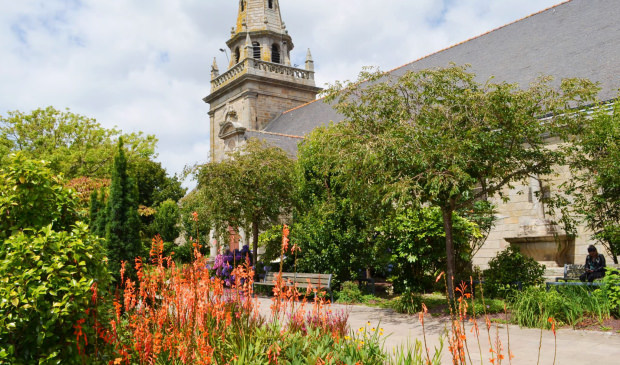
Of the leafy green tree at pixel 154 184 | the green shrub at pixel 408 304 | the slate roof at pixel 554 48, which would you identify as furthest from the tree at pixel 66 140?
the green shrub at pixel 408 304

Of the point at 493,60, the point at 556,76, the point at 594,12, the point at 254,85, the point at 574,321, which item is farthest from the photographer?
the point at 254,85

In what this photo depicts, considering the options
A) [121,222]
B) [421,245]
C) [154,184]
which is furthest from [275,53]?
[121,222]

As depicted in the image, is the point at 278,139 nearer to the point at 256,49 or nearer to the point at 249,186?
the point at 249,186

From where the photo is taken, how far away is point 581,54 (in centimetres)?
1582

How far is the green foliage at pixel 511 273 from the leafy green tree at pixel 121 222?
7.43 metres

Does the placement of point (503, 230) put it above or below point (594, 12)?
below

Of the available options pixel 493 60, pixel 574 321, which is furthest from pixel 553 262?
pixel 493 60

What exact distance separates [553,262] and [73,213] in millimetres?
12110

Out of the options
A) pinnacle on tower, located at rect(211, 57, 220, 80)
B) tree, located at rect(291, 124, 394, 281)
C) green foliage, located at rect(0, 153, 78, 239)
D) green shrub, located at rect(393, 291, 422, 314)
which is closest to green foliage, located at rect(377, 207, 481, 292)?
tree, located at rect(291, 124, 394, 281)

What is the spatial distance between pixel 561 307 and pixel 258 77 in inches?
1088

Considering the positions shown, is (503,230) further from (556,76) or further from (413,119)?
(413,119)

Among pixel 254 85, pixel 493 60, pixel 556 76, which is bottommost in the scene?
pixel 556 76

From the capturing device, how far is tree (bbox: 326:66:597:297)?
26.5 feet

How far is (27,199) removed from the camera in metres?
3.83
